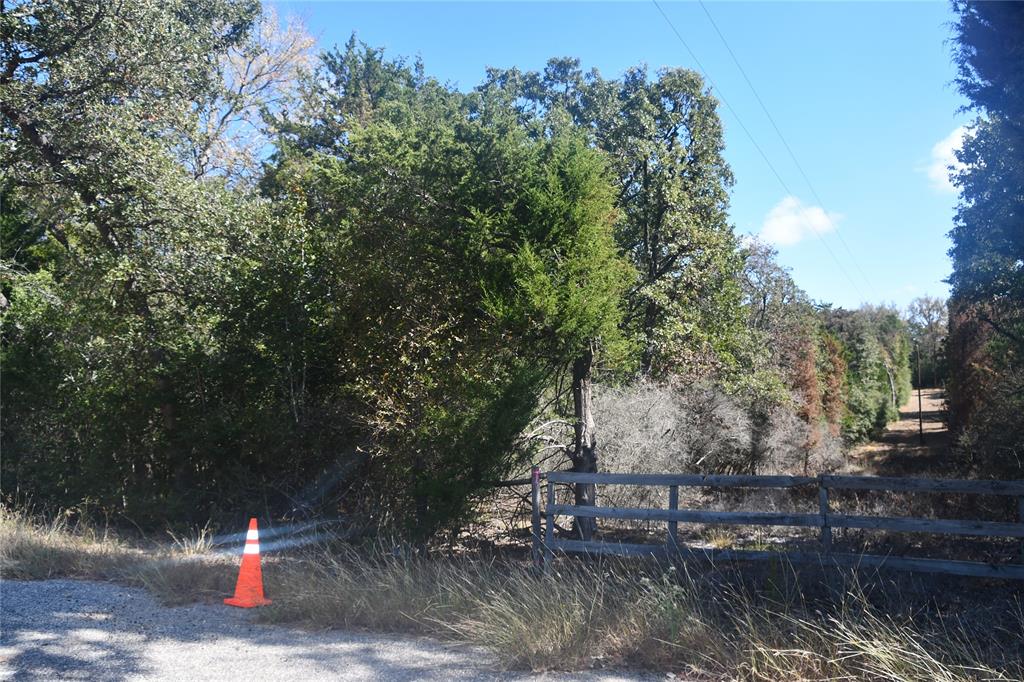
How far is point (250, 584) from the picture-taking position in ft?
23.9

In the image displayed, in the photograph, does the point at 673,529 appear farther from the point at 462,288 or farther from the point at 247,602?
the point at 462,288

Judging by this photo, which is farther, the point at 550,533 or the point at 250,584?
the point at 550,533

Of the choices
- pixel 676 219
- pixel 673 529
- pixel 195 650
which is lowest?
pixel 195 650

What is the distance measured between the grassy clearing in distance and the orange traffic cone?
244 mm

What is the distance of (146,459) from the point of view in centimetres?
1334

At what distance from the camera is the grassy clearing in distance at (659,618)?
16.6 ft

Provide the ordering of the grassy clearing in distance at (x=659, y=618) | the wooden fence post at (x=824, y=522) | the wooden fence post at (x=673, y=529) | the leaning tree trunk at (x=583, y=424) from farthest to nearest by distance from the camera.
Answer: the leaning tree trunk at (x=583, y=424), the wooden fence post at (x=673, y=529), the wooden fence post at (x=824, y=522), the grassy clearing in distance at (x=659, y=618)

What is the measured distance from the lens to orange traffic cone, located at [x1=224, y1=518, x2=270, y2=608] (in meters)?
7.25

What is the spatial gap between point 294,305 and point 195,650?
23.4 feet

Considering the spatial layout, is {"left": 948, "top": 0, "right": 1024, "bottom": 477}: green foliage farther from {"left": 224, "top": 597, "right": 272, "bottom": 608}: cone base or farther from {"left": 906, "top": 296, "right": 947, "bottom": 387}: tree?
{"left": 906, "top": 296, "right": 947, "bottom": 387}: tree

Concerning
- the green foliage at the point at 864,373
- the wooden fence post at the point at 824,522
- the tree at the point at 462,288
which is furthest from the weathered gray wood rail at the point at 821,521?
the green foliage at the point at 864,373

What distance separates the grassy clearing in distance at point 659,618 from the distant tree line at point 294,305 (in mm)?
2696

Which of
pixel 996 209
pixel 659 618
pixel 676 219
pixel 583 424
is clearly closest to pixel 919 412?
pixel 676 219

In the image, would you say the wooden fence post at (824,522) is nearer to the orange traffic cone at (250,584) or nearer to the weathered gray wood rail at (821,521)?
the weathered gray wood rail at (821,521)
